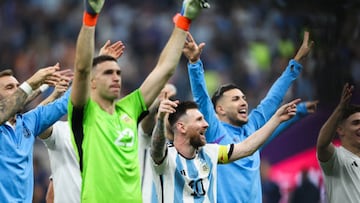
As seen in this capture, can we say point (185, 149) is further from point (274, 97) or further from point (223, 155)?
point (274, 97)

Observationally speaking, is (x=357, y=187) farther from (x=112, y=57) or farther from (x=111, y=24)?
(x=111, y=24)

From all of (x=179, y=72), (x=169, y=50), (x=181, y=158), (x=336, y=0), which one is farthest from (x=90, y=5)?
(x=179, y=72)

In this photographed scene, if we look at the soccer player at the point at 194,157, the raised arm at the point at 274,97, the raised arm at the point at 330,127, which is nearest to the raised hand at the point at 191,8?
the soccer player at the point at 194,157

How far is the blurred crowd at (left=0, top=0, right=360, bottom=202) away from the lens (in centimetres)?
1344

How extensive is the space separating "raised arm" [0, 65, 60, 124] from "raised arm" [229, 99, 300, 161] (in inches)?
59.8

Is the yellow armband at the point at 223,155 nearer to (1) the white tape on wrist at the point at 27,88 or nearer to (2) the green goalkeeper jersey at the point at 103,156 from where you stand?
(2) the green goalkeeper jersey at the point at 103,156

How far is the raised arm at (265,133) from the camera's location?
262 inches

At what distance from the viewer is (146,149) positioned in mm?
Result: 8328

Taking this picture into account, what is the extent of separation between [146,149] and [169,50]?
2.52 meters

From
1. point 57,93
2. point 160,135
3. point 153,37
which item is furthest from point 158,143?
point 153,37

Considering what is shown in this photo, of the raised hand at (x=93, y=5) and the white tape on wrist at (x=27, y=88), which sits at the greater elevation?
the raised hand at (x=93, y=5)

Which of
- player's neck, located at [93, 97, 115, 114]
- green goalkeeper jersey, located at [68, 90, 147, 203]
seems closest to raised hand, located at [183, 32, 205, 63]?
player's neck, located at [93, 97, 115, 114]

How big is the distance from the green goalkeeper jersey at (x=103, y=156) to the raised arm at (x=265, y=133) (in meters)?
1.14

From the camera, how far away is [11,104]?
6.62 m
